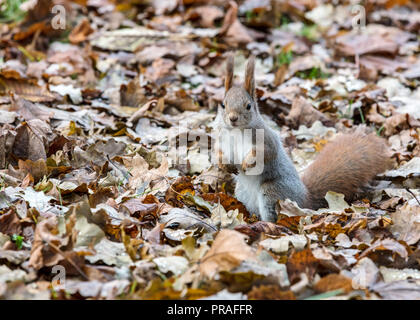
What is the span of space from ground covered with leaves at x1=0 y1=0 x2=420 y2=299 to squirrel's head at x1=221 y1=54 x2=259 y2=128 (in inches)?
18.3

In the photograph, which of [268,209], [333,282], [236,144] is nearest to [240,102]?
[236,144]

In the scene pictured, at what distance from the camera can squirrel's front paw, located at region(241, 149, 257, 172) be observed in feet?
10.7

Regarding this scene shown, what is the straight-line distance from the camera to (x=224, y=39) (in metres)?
5.81

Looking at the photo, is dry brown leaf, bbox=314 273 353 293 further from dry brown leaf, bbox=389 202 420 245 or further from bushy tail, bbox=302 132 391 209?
bushy tail, bbox=302 132 391 209

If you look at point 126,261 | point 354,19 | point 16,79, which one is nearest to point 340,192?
point 126,261

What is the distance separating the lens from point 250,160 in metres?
3.26

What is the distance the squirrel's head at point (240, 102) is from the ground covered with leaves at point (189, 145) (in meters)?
0.46

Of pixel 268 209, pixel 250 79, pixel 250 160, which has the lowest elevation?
pixel 268 209

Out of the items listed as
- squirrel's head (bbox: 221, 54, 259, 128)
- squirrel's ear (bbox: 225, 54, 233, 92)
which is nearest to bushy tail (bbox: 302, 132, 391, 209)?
squirrel's head (bbox: 221, 54, 259, 128)

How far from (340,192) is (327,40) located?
3050 mm

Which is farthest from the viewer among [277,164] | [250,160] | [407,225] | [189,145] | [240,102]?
[189,145]

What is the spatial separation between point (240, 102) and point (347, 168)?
85 cm

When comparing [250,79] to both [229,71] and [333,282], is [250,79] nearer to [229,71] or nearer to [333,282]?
[229,71]
